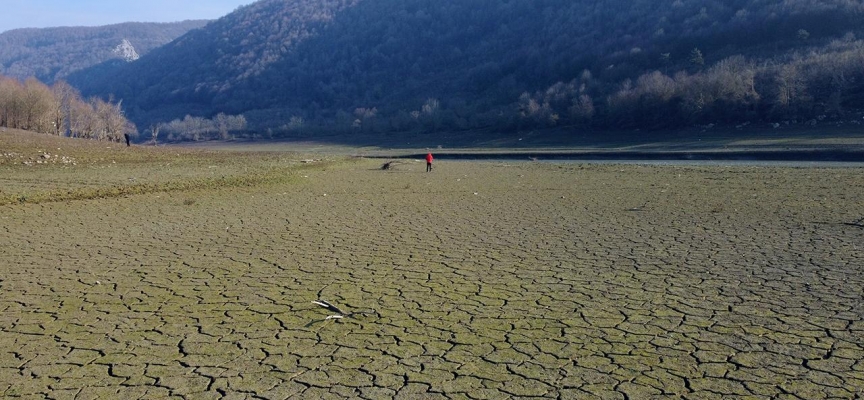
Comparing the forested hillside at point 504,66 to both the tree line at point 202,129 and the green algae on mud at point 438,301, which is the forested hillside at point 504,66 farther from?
the green algae on mud at point 438,301

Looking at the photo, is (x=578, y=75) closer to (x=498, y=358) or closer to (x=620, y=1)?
(x=620, y=1)

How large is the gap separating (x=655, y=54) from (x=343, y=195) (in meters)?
72.6

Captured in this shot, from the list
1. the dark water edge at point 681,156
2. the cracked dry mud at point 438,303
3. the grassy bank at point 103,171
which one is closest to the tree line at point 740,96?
the dark water edge at point 681,156

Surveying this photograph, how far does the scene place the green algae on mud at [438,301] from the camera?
5094mm

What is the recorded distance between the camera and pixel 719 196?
664 inches

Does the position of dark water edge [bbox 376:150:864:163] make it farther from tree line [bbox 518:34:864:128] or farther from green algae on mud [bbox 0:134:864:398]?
green algae on mud [bbox 0:134:864:398]

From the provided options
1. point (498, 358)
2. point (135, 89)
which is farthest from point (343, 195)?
point (135, 89)

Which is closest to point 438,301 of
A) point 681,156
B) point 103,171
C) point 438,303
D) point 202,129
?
point 438,303

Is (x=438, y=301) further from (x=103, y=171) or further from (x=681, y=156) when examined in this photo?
(x=681, y=156)

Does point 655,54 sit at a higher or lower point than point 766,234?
higher

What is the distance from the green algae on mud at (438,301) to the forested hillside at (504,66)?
4026 centimetres

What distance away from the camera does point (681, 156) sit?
3584 centimetres

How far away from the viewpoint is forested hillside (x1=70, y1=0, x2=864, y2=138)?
54.0 meters

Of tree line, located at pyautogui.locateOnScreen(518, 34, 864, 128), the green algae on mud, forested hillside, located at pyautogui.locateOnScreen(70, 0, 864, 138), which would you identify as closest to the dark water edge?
forested hillside, located at pyautogui.locateOnScreen(70, 0, 864, 138)
